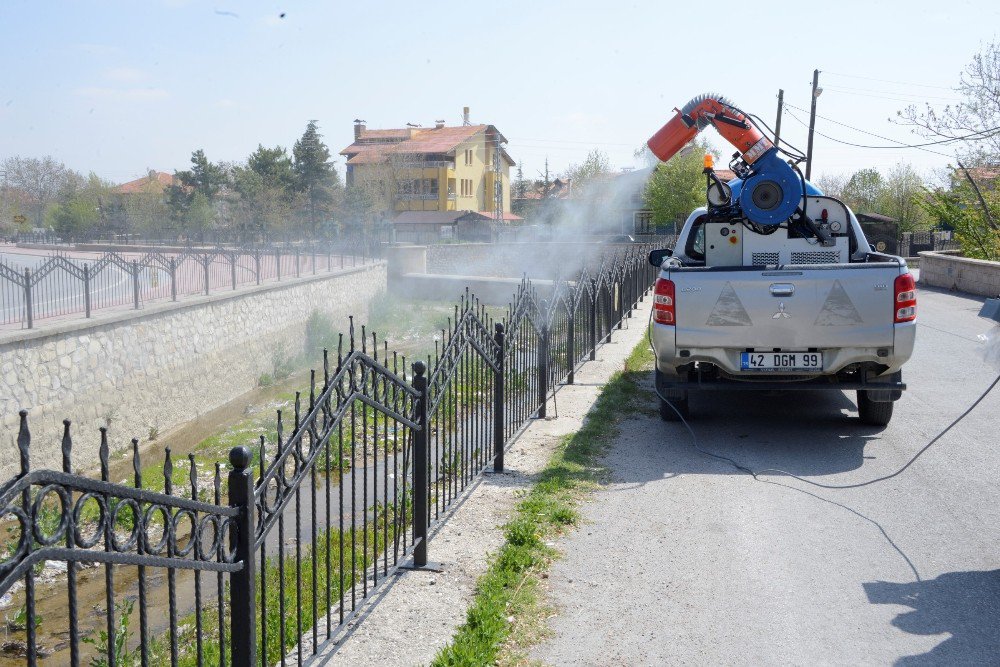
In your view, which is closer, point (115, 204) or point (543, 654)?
point (543, 654)

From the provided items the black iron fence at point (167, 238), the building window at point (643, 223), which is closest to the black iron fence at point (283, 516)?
the black iron fence at point (167, 238)

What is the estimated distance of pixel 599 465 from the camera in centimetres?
711

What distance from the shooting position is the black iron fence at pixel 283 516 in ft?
7.30

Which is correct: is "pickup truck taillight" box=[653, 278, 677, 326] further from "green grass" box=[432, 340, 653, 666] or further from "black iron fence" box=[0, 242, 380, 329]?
"black iron fence" box=[0, 242, 380, 329]

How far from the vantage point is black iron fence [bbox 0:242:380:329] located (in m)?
14.5

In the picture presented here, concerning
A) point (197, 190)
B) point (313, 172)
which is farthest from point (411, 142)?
point (197, 190)

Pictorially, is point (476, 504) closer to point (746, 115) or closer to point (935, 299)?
point (746, 115)

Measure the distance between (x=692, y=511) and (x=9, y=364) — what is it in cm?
1098

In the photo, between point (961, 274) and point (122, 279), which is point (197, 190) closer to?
point (122, 279)

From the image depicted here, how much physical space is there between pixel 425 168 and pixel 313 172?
40.7ft

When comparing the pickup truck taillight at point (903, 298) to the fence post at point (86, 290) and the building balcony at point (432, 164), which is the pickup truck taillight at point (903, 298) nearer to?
the fence post at point (86, 290)

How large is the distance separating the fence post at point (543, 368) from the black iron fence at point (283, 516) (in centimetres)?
2

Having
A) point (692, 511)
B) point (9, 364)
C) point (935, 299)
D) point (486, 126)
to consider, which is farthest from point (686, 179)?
point (692, 511)

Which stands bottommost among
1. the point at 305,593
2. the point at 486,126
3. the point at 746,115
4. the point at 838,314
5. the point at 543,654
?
the point at 305,593
